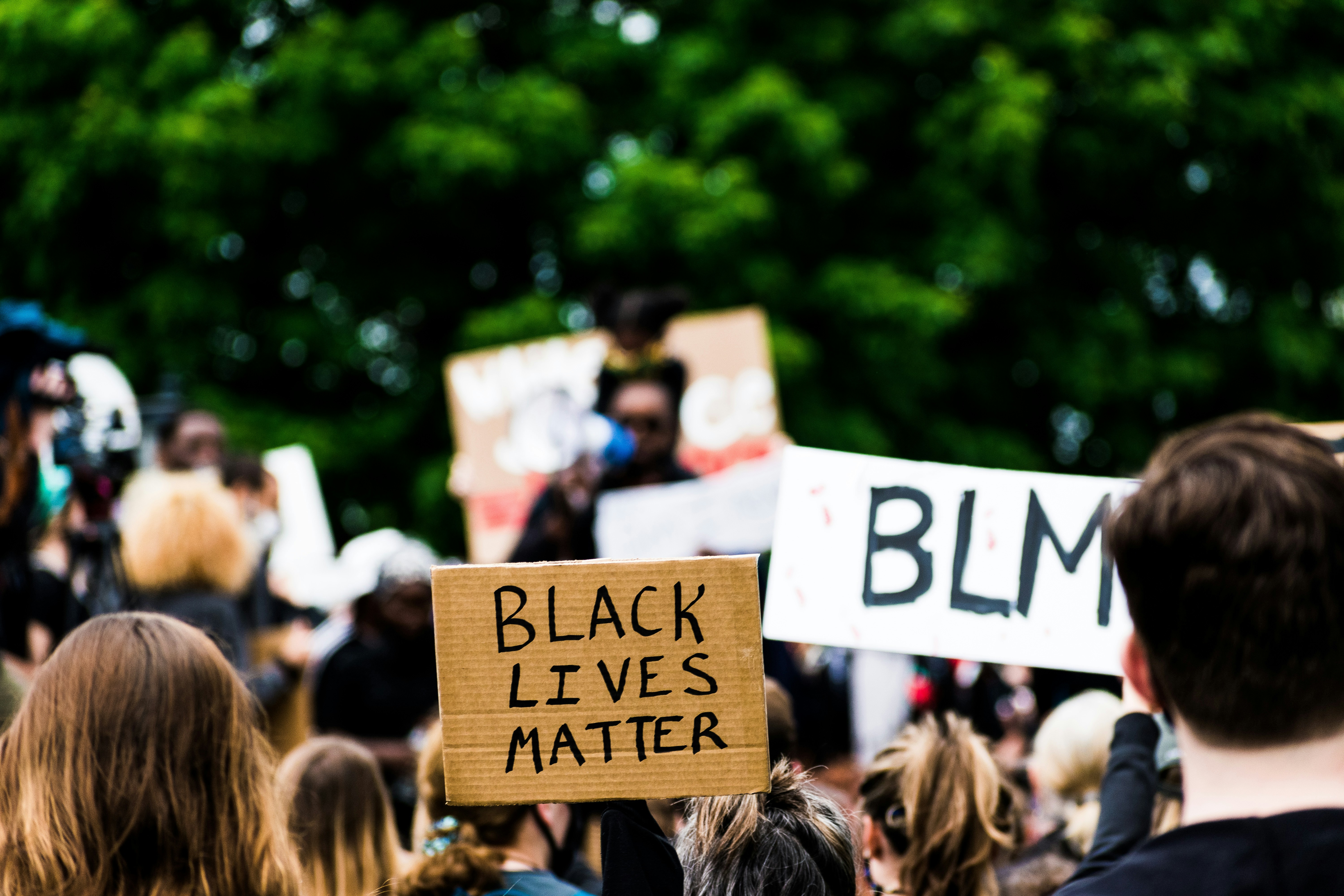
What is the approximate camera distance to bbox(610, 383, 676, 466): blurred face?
4.84 metres

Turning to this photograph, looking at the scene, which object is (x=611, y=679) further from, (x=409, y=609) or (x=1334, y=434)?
(x=409, y=609)

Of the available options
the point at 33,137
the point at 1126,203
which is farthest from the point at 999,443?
the point at 33,137

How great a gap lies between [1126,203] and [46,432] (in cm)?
1119

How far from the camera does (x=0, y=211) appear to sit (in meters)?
11.6

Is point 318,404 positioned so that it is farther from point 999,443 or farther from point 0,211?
point 999,443

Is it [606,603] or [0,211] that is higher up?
[0,211]

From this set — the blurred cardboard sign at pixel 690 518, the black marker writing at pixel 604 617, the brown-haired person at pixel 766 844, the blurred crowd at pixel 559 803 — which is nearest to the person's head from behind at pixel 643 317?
the blurred crowd at pixel 559 803

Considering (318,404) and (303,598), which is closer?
(303,598)

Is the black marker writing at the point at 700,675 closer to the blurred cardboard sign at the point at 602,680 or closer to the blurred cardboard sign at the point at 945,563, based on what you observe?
the blurred cardboard sign at the point at 602,680

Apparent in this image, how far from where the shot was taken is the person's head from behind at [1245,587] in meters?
1.25

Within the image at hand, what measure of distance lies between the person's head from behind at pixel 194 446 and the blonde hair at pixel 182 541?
1229 millimetres

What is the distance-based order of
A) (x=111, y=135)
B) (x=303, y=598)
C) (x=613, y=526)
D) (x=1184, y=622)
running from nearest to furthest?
1. (x=1184, y=622)
2. (x=613, y=526)
3. (x=303, y=598)
4. (x=111, y=135)

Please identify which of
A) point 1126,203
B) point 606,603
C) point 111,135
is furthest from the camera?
point 1126,203

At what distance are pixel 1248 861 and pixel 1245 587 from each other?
0.79ft
